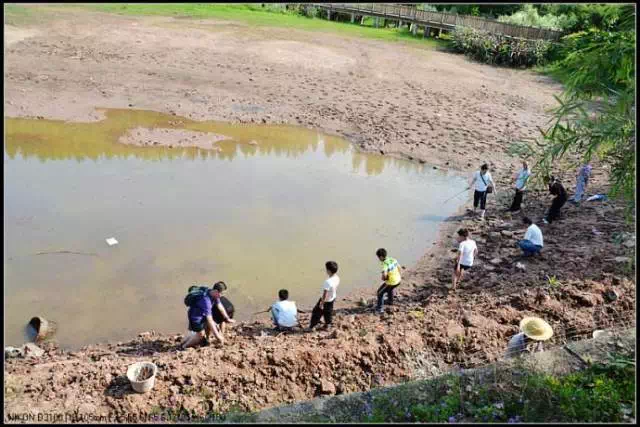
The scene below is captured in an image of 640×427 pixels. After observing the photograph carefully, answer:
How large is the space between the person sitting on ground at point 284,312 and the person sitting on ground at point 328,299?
1.25 feet

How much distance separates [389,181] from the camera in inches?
631

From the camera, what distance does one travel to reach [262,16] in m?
36.4

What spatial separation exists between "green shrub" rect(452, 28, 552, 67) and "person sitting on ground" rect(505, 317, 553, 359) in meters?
25.9

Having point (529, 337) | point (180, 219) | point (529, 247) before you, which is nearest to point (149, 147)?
point (180, 219)

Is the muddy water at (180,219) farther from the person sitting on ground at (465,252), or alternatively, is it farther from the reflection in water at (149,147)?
the person sitting on ground at (465,252)

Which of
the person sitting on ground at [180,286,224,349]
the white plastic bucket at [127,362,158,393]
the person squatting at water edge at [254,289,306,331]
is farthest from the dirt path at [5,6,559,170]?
the white plastic bucket at [127,362,158,393]

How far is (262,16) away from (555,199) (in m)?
28.5

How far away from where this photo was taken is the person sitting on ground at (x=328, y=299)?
354 inches

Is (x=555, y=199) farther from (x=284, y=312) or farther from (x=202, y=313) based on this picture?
(x=202, y=313)

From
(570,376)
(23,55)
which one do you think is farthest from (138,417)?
(23,55)

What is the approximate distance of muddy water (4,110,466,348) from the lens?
33.6 feet

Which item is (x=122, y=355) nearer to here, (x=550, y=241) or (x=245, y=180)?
(x=245, y=180)

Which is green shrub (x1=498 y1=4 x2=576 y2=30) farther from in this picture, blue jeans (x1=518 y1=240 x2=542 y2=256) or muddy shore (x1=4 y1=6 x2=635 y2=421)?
blue jeans (x1=518 y1=240 x2=542 y2=256)

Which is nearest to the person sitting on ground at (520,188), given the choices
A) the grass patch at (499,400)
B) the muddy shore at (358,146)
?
the muddy shore at (358,146)
